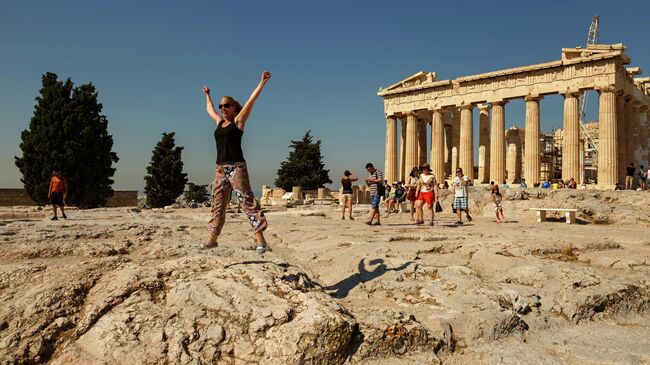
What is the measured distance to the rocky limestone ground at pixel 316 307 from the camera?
11.0 feet

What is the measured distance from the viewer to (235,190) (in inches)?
190

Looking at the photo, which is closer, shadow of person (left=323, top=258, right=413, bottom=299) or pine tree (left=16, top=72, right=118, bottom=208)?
shadow of person (left=323, top=258, right=413, bottom=299)

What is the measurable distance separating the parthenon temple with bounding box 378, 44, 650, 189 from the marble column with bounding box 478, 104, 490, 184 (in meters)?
0.07

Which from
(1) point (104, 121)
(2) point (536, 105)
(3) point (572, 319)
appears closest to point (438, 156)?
(2) point (536, 105)

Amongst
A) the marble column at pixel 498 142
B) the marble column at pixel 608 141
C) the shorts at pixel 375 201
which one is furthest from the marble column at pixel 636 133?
the shorts at pixel 375 201

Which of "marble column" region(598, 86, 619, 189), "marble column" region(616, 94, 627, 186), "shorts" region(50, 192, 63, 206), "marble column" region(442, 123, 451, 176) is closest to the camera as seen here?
"shorts" region(50, 192, 63, 206)

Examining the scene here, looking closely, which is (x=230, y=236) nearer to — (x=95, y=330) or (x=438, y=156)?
(x=95, y=330)

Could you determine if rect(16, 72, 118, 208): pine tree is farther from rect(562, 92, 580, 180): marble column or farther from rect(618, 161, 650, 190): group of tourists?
rect(618, 161, 650, 190): group of tourists

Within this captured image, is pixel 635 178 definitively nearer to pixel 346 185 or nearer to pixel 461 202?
pixel 461 202

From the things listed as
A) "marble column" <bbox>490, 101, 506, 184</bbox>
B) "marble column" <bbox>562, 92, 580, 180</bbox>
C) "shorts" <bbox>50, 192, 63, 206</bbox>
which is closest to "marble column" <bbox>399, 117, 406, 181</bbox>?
"marble column" <bbox>490, 101, 506, 184</bbox>

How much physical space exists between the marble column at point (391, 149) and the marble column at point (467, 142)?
5658 millimetres

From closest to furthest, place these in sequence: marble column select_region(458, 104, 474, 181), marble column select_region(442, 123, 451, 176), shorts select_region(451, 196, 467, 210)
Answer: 1. shorts select_region(451, 196, 467, 210)
2. marble column select_region(458, 104, 474, 181)
3. marble column select_region(442, 123, 451, 176)

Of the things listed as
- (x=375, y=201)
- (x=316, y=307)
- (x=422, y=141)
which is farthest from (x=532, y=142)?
(x=316, y=307)

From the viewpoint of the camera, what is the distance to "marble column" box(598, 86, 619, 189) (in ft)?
80.2
